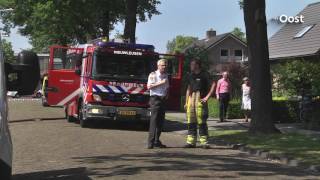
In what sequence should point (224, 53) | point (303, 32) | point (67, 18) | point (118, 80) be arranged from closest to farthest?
point (118, 80) < point (303, 32) < point (67, 18) < point (224, 53)

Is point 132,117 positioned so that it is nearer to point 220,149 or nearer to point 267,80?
point 267,80

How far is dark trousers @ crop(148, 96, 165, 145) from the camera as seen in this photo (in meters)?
13.6

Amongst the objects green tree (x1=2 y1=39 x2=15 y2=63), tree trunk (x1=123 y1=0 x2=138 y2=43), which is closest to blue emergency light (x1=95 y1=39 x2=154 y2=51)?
green tree (x1=2 y1=39 x2=15 y2=63)

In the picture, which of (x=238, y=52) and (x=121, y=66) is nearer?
(x=121, y=66)

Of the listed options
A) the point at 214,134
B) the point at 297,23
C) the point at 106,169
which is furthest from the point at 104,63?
the point at 297,23

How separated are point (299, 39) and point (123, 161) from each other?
30842 millimetres

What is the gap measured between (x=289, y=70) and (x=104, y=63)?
19.8ft

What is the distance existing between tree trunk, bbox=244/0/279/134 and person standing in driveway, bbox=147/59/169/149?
3187 millimetres

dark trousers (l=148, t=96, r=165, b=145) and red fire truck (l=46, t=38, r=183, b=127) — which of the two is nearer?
dark trousers (l=148, t=96, r=165, b=145)

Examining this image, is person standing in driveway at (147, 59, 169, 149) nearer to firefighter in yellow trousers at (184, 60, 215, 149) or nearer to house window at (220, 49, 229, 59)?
firefighter in yellow trousers at (184, 60, 215, 149)

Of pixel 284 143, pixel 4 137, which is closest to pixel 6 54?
pixel 4 137

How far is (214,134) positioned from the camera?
17.0 m

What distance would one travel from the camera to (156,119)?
13844 millimetres

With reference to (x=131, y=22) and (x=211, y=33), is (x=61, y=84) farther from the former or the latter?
(x=211, y=33)
